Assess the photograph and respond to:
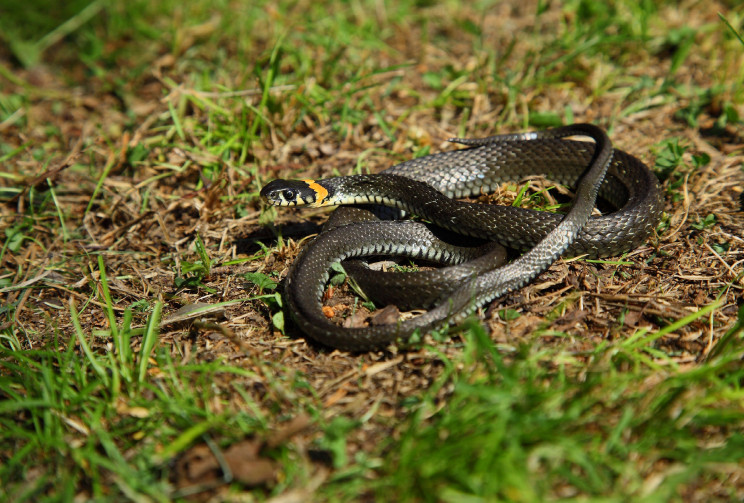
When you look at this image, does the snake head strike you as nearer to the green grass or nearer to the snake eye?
the snake eye

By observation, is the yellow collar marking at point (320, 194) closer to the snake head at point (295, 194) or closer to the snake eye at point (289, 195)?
the snake head at point (295, 194)

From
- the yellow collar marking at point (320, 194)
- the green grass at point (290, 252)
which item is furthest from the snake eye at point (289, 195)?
the green grass at point (290, 252)

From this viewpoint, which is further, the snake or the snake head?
the snake head

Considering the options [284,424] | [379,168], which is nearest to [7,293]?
[284,424]

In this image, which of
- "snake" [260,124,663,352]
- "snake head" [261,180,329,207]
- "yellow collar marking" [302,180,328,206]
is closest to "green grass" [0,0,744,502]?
"snake" [260,124,663,352]

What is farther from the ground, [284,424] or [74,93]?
[74,93]

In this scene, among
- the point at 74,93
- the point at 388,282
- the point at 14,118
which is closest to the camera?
the point at 388,282

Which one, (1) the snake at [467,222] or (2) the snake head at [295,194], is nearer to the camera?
(1) the snake at [467,222]

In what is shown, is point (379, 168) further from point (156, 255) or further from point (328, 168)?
point (156, 255)
